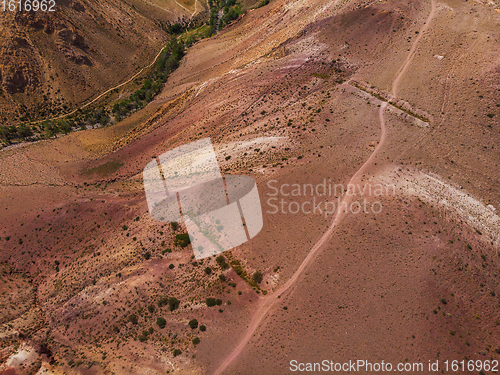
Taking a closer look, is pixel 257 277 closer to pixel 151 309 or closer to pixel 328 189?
pixel 151 309

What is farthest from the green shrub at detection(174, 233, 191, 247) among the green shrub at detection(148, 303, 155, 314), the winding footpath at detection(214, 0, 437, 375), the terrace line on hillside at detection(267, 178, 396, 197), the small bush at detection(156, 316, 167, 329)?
the terrace line on hillside at detection(267, 178, 396, 197)

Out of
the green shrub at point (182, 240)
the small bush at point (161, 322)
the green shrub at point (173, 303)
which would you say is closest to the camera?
the small bush at point (161, 322)

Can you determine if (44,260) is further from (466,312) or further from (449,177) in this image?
(449,177)

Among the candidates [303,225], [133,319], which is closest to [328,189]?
[303,225]
